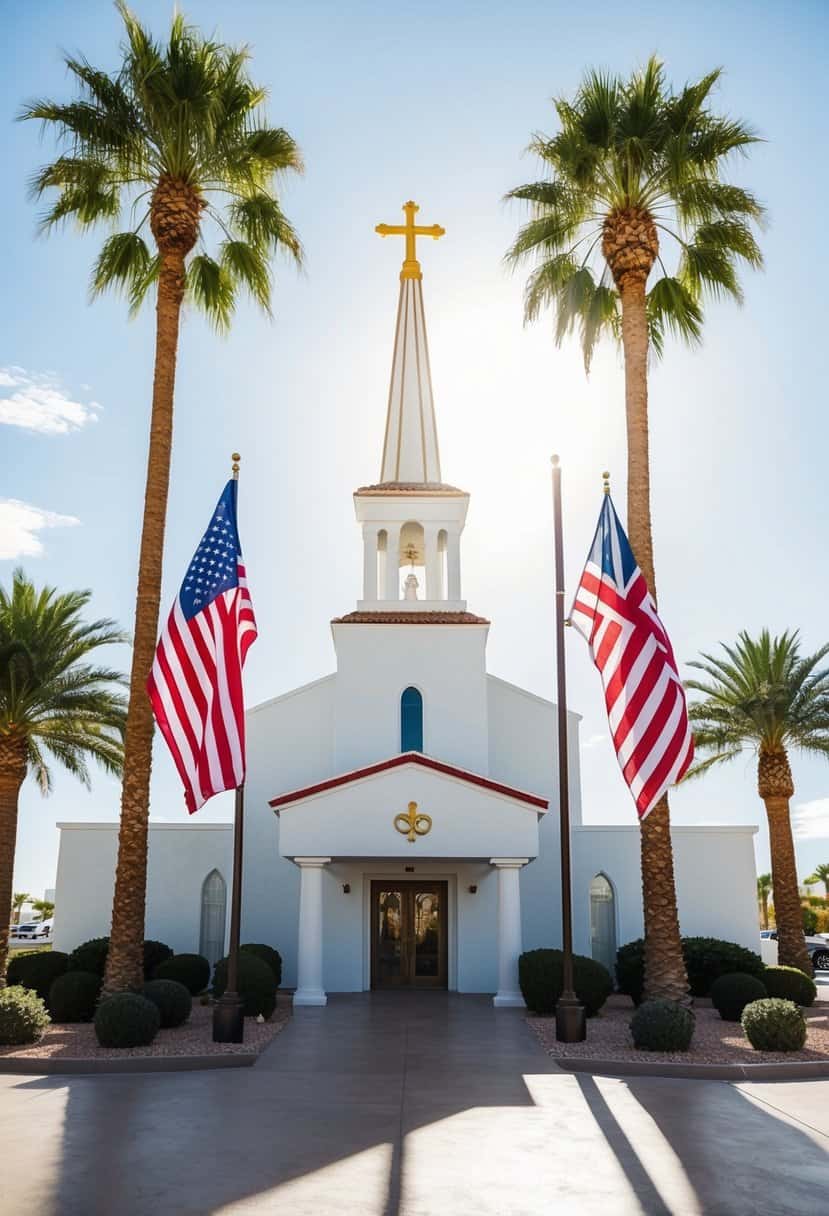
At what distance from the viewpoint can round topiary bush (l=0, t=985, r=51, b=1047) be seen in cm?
1571

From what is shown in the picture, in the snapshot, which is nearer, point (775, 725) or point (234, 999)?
point (234, 999)

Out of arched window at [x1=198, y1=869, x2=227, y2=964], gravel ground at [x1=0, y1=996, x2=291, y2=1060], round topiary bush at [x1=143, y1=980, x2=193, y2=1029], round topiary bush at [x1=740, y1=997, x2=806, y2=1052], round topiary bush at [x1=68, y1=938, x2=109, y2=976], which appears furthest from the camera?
arched window at [x1=198, y1=869, x2=227, y2=964]

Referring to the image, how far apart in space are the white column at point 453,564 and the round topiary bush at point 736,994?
12.2 metres

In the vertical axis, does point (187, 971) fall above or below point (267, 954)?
below

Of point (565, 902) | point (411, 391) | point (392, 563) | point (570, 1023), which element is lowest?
point (570, 1023)

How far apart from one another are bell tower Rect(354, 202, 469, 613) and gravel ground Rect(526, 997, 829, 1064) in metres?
12.0

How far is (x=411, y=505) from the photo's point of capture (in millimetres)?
28203

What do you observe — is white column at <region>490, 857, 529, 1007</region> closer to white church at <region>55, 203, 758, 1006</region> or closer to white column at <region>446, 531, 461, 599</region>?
white church at <region>55, 203, 758, 1006</region>

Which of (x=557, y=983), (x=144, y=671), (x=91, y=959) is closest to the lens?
(x=144, y=671)

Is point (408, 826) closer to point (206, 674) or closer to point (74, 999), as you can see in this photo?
point (74, 999)

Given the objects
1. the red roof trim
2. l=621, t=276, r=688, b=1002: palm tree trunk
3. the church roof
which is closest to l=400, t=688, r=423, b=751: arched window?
the church roof

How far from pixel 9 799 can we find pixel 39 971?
153 inches

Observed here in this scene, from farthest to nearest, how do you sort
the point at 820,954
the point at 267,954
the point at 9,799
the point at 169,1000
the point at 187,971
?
the point at 820,954 < the point at 267,954 < the point at 9,799 < the point at 187,971 < the point at 169,1000

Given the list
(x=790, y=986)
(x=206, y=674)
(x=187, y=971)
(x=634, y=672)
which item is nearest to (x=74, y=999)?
(x=187, y=971)
